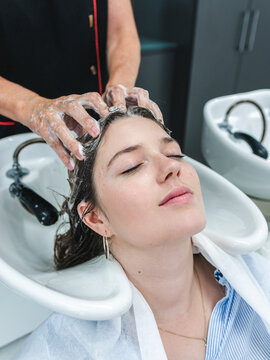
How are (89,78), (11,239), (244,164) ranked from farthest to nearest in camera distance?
(89,78), (244,164), (11,239)

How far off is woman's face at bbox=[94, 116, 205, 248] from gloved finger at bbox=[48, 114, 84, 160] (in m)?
0.08

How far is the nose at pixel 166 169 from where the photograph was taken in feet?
2.69

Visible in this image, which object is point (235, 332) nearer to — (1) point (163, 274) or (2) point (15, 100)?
(1) point (163, 274)

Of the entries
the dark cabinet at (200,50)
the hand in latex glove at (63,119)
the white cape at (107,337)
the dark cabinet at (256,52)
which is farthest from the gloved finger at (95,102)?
the dark cabinet at (256,52)

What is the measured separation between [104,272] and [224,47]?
198cm

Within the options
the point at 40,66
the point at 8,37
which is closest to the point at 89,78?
the point at 40,66

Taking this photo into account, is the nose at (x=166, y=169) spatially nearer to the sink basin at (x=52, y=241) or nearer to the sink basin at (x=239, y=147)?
the sink basin at (x=52, y=241)

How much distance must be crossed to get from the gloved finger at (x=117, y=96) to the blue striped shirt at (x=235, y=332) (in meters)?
0.62

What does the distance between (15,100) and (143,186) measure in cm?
49

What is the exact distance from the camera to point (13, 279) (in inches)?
29.2

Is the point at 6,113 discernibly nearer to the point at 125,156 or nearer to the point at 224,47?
the point at 125,156

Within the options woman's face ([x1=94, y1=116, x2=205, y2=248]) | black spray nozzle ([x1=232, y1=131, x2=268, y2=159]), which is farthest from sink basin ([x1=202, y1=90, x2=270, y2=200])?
woman's face ([x1=94, y1=116, x2=205, y2=248])

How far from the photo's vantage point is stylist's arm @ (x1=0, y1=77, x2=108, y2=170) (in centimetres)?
84

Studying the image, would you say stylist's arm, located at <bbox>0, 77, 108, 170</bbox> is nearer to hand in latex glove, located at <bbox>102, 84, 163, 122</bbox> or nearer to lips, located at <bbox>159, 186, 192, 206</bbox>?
hand in latex glove, located at <bbox>102, 84, 163, 122</bbox>
